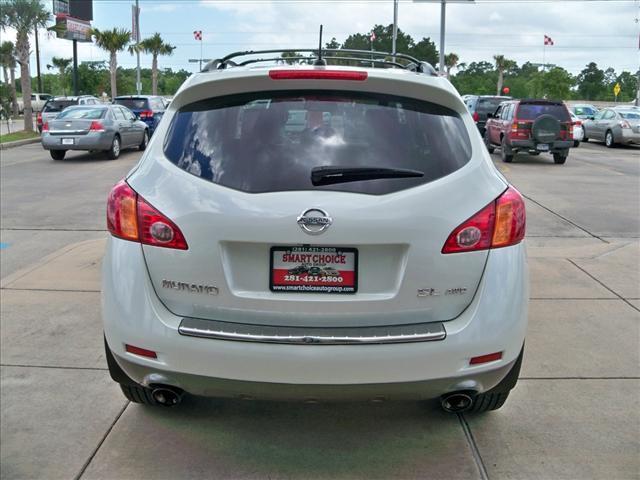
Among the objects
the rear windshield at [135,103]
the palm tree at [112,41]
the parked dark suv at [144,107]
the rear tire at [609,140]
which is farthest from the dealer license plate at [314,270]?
the palm tree at [112,41]

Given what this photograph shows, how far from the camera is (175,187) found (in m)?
2.98

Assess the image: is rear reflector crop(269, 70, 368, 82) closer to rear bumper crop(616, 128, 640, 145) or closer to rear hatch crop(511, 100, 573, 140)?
rear hatch crop(511, 100, 573, 140)

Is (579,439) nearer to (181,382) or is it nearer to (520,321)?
(520,321)

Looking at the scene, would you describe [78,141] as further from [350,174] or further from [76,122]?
[350,174]

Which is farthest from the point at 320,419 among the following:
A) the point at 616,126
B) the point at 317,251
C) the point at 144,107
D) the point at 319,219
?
the point at 616,126

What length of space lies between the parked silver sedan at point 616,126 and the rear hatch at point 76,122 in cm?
1835

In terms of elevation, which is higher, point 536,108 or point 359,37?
point 359,37

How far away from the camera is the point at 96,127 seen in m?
18.1

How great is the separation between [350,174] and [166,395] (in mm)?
1503

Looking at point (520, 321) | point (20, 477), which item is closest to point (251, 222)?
point (520, 321)

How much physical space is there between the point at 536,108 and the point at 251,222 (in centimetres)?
1745

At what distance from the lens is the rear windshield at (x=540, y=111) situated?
18391 mm

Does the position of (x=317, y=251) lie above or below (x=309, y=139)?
below

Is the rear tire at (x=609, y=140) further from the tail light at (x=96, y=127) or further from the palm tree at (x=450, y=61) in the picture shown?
the palm tree at (x=450, y=61)
